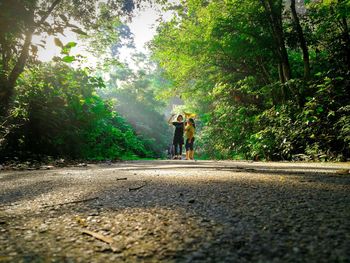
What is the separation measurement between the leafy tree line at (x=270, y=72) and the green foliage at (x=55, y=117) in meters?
4.15

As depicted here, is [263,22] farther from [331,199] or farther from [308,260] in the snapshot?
[308,260]

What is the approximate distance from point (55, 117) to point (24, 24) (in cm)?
396

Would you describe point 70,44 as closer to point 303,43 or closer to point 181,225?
point 181,225

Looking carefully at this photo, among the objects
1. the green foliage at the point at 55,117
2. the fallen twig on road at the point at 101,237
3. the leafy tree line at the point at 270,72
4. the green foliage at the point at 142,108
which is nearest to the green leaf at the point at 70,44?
the fallen twig on road at the point at 101,237

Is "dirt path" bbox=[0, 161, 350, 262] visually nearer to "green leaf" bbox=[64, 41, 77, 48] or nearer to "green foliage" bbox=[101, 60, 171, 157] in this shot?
"green leaf" bbox=[64, 41, 77, 48]

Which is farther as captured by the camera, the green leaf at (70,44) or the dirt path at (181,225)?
the green leaf at (70,44)

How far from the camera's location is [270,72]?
425 inches

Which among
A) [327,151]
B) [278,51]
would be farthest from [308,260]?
[278,51]

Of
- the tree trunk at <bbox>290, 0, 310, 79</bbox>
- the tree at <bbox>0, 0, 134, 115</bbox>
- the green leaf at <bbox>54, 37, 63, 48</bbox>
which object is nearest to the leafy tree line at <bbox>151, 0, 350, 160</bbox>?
the tree trunk at <bbox>290, 0, 310, 79</bbox>

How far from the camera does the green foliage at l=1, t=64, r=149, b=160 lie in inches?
281

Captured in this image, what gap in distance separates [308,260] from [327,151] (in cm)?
620

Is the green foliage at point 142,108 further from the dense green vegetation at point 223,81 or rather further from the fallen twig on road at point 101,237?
the fallen twig on road at point 101,237

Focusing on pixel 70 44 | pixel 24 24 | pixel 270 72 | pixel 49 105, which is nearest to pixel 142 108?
pixel 270 72

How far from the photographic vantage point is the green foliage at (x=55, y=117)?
7139 mm
